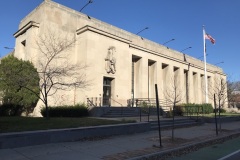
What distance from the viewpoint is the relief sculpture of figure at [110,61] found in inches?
1169

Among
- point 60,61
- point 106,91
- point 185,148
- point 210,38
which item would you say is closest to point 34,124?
point 185,148

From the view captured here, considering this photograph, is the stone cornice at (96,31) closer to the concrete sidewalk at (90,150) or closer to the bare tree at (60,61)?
the bare tree at (60,61)

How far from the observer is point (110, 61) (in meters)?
30.0

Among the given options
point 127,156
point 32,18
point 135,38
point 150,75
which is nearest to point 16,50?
point 32,18

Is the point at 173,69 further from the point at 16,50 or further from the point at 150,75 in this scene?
the point at 16,50

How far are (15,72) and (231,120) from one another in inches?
904

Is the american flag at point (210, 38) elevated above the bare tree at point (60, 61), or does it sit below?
above

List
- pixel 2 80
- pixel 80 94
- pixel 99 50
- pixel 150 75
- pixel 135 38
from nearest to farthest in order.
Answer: pixel 2 80, pixel 80 94, pixel 99 50, pixel 135 38, pixel 150 75

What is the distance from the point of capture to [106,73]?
29578mm

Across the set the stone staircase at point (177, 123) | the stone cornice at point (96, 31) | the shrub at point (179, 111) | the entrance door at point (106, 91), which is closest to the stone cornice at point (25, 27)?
the stone cornice at point (96, 31)

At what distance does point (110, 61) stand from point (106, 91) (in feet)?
11.5

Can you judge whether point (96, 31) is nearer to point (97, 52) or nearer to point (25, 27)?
point (97, 52)

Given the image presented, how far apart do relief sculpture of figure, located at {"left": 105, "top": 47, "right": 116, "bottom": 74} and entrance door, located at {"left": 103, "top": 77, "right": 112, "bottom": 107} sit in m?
1.15

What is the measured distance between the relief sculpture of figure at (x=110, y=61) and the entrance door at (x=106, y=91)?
1.15m
